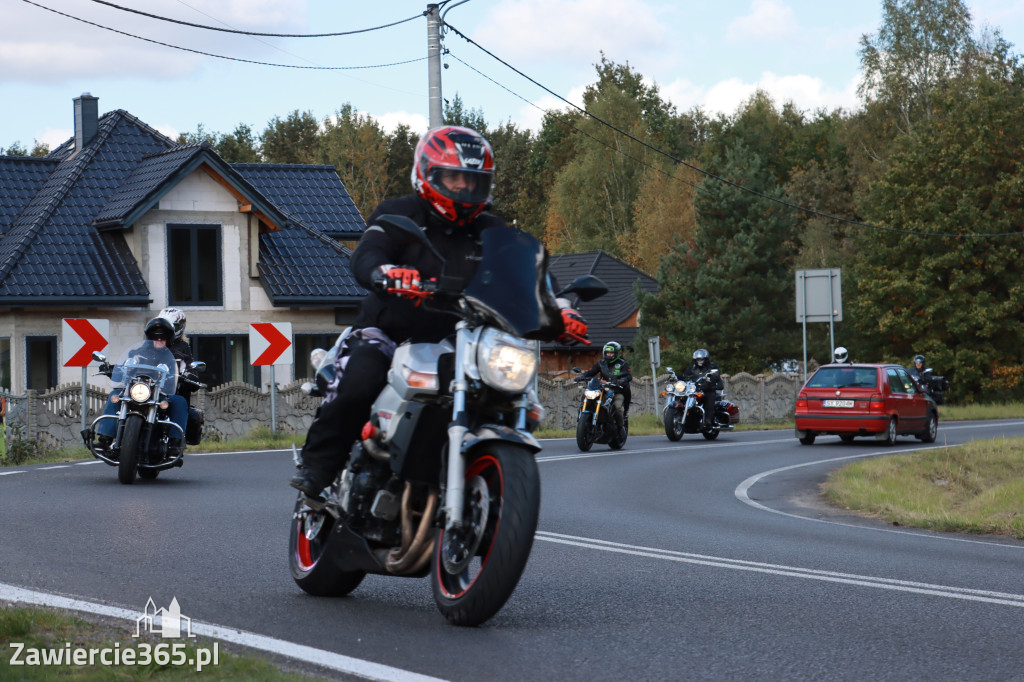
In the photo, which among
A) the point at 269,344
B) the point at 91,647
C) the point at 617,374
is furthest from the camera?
the point at 269,344

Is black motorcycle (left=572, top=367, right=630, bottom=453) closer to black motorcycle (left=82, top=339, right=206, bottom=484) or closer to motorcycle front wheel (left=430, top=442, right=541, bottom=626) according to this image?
black motorcycle (left=82, top=339, right=206, bottom=484)

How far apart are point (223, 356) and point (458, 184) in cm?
2782

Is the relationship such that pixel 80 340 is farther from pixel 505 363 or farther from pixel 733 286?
pixel 733 286

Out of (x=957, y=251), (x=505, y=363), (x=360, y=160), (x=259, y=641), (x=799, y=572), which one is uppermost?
(x=360, y=160)

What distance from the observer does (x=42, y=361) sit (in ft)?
101

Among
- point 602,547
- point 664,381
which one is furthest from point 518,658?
point 664,381

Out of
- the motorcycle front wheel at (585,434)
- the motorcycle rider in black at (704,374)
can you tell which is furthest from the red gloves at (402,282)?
the motorcycle rider in black at (704,374)

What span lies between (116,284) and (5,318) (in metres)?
2.45

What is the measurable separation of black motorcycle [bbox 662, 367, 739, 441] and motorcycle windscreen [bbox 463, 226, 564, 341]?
20009 mm

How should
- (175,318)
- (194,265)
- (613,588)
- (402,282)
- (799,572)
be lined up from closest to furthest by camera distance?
(402,282) < (613,588) < (799,572) < (175,318) < (194,265)

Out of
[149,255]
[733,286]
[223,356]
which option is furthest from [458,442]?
[733,286]

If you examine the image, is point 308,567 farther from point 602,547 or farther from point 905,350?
point 905,350

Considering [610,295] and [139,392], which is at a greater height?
[610,295]

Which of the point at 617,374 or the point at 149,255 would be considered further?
the point at 149,255
